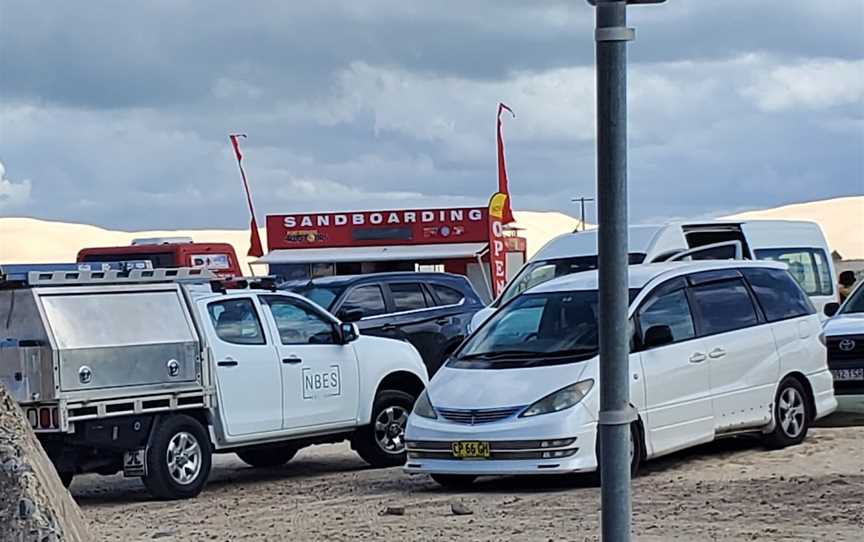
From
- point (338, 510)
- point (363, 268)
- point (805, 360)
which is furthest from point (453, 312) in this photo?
point (363, 268)

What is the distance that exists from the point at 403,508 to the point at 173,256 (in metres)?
17.4

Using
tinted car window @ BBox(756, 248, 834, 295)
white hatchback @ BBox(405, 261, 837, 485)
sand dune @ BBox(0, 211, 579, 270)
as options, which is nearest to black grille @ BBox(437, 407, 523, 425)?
white hatchback @ BBox(405, 261, 837, 485)

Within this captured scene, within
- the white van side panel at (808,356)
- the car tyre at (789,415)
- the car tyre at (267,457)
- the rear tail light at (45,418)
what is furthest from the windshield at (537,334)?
the rear tail light at (45,418)

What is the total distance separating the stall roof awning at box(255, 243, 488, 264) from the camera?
34406 mm

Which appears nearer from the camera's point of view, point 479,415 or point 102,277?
point 479,415

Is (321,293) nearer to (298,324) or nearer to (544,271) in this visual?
(544,271)

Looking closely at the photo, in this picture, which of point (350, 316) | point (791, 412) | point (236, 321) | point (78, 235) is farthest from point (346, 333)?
point (78, 235)

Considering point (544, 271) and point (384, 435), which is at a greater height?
point (544, 271)

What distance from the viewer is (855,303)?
17234 millimetres

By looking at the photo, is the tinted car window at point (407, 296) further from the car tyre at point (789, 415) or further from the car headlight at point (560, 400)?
the car headlight at point (560, 400)

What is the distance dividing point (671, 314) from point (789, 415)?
179cm

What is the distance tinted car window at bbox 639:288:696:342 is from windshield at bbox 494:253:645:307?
16.3 feet

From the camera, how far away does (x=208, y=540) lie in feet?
34.0

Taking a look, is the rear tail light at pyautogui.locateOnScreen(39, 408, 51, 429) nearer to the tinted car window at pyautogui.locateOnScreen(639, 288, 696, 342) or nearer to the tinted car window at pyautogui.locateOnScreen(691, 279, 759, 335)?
the tinted car window at pyautogui.locateOnScreen(639, 288, 696, 342)
